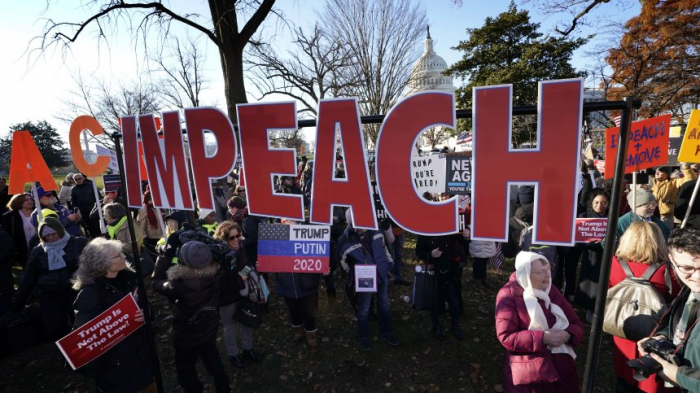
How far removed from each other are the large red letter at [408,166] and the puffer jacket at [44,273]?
14.3 ft

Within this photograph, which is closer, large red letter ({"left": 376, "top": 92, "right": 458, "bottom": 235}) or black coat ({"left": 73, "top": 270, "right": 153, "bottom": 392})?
large red letter ({"left": 376, "top": 92, "right": 458, "bottom": 235})

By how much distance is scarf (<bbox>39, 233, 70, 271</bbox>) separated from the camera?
3934 mm

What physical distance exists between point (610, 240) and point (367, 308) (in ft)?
10.1

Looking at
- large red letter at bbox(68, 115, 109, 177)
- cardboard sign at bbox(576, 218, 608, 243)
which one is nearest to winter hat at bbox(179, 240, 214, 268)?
large red letter at bbox(68, 115, 109, 177)

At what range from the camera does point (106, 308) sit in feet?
9.18

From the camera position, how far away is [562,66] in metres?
27.3

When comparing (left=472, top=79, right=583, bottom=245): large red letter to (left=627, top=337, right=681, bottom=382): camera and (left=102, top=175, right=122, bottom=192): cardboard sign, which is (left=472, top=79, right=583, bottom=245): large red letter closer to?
(left=627, top=337, right=681, bottom=382): camera

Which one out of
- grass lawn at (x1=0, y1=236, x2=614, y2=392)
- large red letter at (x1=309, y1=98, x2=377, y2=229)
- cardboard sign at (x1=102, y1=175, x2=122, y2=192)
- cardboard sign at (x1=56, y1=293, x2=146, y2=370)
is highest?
large red letter at (x1=309, y1=98, x2=377, y2=229)

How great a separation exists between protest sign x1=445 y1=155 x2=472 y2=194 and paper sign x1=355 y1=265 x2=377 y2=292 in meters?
1.83

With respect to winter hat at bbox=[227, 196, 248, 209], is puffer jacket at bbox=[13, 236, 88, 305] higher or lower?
lower

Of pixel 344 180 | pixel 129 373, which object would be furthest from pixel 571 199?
pixel 129 373

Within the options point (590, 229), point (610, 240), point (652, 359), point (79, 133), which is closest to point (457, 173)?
point (590, 229)

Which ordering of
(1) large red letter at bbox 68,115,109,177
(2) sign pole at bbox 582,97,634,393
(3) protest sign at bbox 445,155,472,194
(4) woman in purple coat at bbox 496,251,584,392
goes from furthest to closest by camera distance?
(3) protest sign at bbox 445,155,472,194 < (1) large red letter at bbox 68,115,109,177 < (4) woman in purple coat at bbox 496,251,584,392 < (2) sign pole at bbox 582,97,634,393

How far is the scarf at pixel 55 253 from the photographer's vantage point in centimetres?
393
